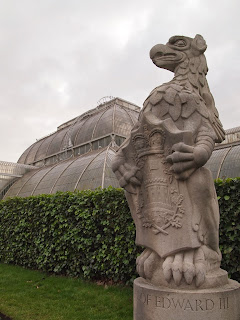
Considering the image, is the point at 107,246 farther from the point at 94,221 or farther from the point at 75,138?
the point at 75,138

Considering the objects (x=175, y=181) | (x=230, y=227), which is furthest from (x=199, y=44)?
(x=230, y=227)

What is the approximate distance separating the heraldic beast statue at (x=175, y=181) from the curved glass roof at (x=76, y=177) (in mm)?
10178

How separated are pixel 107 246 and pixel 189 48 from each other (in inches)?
202

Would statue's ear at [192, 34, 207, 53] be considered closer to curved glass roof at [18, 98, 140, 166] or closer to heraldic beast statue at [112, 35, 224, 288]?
heraldic beast statue at [112, 35, 224, 288]

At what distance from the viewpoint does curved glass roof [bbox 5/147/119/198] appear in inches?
540

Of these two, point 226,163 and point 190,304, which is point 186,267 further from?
point 226,163

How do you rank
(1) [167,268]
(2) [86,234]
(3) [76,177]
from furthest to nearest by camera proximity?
(3) [76,177] < (2) [86,234] < (1) [167,268]

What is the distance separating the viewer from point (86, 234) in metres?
7.47

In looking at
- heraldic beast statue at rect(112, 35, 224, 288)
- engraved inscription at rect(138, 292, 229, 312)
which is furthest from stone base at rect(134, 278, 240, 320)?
heraldic beast statue at rect(112, 35, 224, 288)

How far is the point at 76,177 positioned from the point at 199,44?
12.8 meters

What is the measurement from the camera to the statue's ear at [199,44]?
3215 millimetres

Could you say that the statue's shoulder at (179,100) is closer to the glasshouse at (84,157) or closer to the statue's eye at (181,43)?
the statue's eye at (181,43)

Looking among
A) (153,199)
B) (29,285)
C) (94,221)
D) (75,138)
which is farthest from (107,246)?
(75,138)

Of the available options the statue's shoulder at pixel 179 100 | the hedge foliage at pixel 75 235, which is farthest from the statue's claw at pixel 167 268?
the hedge foliage at pixel 75 235
